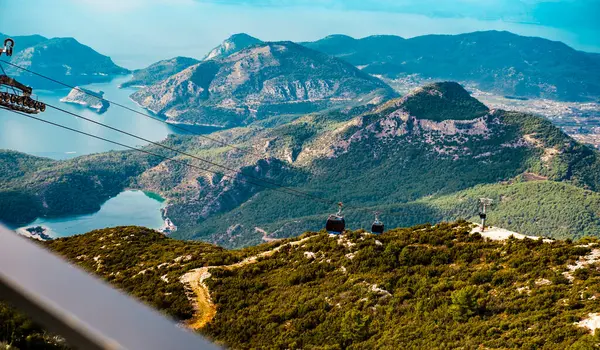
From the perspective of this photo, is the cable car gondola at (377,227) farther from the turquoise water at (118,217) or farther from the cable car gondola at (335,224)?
the turquoise water at (118,217)

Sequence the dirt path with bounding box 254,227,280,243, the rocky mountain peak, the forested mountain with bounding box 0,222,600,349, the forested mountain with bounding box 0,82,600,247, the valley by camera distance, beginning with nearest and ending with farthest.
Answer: the forested mountain with bounding box 0,222,600,349 → the valley → the dirt path with bounding box 254,227,280,243 → the forested mountain with bounding box 0,82,600,247 → the rocky mountain peak

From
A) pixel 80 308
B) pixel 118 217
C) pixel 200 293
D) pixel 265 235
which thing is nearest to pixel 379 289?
pixel 200 293

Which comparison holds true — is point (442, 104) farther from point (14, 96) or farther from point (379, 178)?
point (14, 96)

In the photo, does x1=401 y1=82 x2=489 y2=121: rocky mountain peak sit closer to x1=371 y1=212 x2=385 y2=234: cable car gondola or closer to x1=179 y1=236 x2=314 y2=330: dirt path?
x1=371 y1=212 x2=385 y2=234: cable car gondola

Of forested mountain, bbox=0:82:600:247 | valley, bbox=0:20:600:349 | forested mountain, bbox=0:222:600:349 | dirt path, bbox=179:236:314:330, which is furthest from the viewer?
forested mountain, bbox=0:82:600:247

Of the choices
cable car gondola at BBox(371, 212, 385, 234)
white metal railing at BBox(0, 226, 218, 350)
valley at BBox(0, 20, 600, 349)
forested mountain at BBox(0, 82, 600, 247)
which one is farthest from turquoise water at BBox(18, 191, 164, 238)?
white metal railing at BBox(0, 226, 218, 350)

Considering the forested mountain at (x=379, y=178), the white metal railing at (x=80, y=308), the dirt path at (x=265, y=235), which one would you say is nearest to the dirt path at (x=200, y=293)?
the white metal railing at (x=80, y=308)
